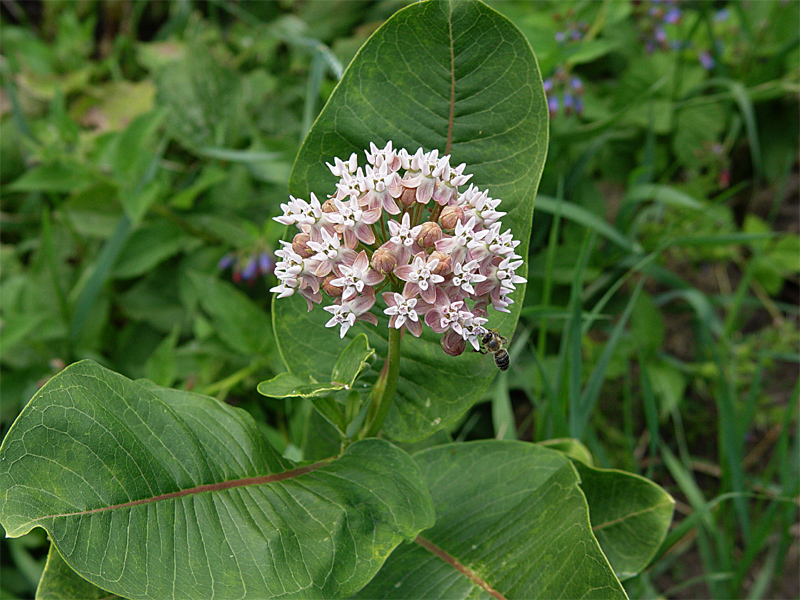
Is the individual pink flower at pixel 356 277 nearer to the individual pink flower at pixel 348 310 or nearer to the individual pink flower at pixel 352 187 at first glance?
the individual pink flower at pixel 348 310

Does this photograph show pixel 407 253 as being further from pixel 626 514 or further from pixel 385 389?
pixel 626 514

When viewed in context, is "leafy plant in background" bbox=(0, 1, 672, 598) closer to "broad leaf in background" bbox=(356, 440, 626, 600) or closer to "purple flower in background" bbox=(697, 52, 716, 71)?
"broad leaf in background" bbox=(356, 440, 626, 600)

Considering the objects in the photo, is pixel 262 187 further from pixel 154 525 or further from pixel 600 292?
pixel 154 525

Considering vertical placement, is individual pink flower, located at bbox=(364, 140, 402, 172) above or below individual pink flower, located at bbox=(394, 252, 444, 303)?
above

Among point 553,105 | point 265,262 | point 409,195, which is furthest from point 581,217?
point 409,195

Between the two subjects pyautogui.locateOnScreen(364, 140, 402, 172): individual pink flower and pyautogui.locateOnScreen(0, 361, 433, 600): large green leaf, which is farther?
pyautogui.locateOnScreen(364, 140, 402, 172): individual pink flower

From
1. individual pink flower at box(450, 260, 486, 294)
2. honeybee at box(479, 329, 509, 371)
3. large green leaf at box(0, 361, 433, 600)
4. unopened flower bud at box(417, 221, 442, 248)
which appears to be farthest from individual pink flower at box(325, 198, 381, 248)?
large green leaf at box(0, 361, 433, 600)
